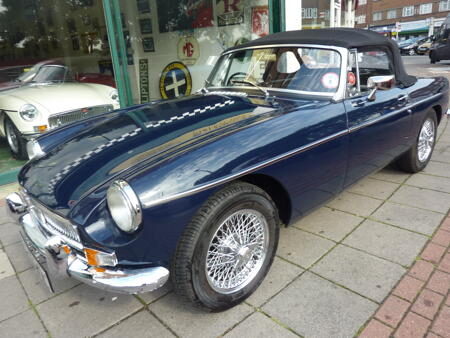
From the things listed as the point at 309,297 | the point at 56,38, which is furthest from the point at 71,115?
the point at 309,297

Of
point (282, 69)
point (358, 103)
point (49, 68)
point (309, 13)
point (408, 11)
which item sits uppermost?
point (408, 11)

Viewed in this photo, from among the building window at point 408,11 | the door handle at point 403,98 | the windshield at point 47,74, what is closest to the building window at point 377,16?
the building window at point 408,11

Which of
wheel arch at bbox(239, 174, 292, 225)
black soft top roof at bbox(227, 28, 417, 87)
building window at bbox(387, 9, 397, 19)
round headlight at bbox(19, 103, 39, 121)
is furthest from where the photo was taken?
Result: building window at bbox(387, 9, 397, 19)

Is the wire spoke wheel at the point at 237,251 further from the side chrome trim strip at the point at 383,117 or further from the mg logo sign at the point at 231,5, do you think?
the mg logo sign at the point at 231,5

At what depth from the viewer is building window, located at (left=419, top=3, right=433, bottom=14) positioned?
52094 mm

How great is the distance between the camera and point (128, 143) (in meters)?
2.32

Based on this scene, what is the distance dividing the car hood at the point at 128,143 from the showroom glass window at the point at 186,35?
4.67 m

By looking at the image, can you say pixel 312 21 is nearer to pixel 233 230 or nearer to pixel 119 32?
pixel 119 32

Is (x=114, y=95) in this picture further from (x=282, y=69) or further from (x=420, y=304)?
(x=420, y=304)

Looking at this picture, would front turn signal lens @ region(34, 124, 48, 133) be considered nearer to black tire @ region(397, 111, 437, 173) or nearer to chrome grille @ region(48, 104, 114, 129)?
chrome grille @ region(48, 104, 114, 129)

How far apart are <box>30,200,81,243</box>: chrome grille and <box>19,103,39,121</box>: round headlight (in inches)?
110

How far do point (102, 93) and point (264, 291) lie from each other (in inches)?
166

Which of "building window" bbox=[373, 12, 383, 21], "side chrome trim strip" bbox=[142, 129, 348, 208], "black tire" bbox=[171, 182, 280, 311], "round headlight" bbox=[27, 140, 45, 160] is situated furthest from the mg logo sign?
"building window" bbox=[373, 12, 383, 21]

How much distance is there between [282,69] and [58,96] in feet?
Result: 11.2
